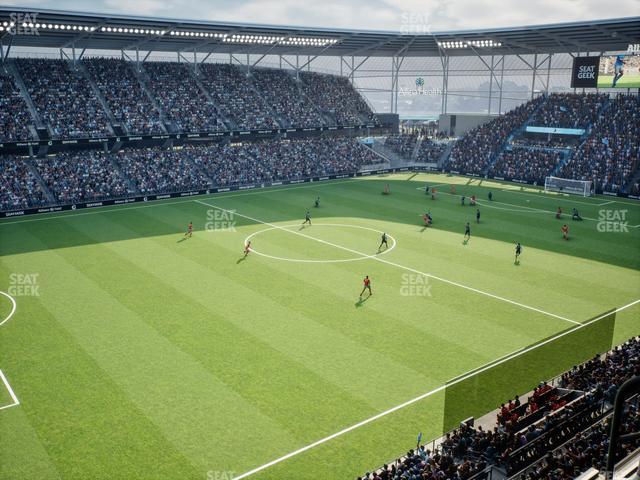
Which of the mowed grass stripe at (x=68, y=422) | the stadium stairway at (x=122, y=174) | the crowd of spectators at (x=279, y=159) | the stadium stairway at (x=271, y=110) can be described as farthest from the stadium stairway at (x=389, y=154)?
the mowed grass stripe at (x=68, y=422)

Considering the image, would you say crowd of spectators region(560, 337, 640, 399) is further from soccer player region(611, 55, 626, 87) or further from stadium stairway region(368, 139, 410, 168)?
stadium stairway region(368, 139, 410, 168)

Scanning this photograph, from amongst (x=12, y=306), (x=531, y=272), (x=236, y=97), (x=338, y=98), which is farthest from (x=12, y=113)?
(x=531, y=272)

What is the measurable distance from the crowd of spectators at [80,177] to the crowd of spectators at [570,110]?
1910 inches

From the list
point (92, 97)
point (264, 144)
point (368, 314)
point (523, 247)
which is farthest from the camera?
point (264, 144)

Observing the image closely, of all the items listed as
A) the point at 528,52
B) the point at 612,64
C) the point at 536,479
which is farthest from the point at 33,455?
the point at 528,52

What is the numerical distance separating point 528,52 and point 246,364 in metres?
63.3

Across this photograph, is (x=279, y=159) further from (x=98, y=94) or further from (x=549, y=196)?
(x=549, y=196)

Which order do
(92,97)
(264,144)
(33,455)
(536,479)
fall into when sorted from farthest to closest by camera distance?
1. (264,144)
2. (92,97)
3. (33,455)
4. (536,479)

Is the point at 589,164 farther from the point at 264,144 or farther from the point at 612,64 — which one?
the point at 264,144

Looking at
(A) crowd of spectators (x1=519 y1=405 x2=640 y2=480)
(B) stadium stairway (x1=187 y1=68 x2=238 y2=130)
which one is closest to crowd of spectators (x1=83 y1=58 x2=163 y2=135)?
(B) stadium stairway (x1=187 y1=68 x2=238 y2=130)

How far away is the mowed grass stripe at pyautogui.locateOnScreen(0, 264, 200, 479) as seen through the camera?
536 inches

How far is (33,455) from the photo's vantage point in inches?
552

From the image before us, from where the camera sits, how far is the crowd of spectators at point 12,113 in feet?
150

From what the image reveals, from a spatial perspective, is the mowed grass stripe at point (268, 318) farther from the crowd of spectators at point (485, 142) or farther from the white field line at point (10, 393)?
the crowd of spectators at point (485, 142)
